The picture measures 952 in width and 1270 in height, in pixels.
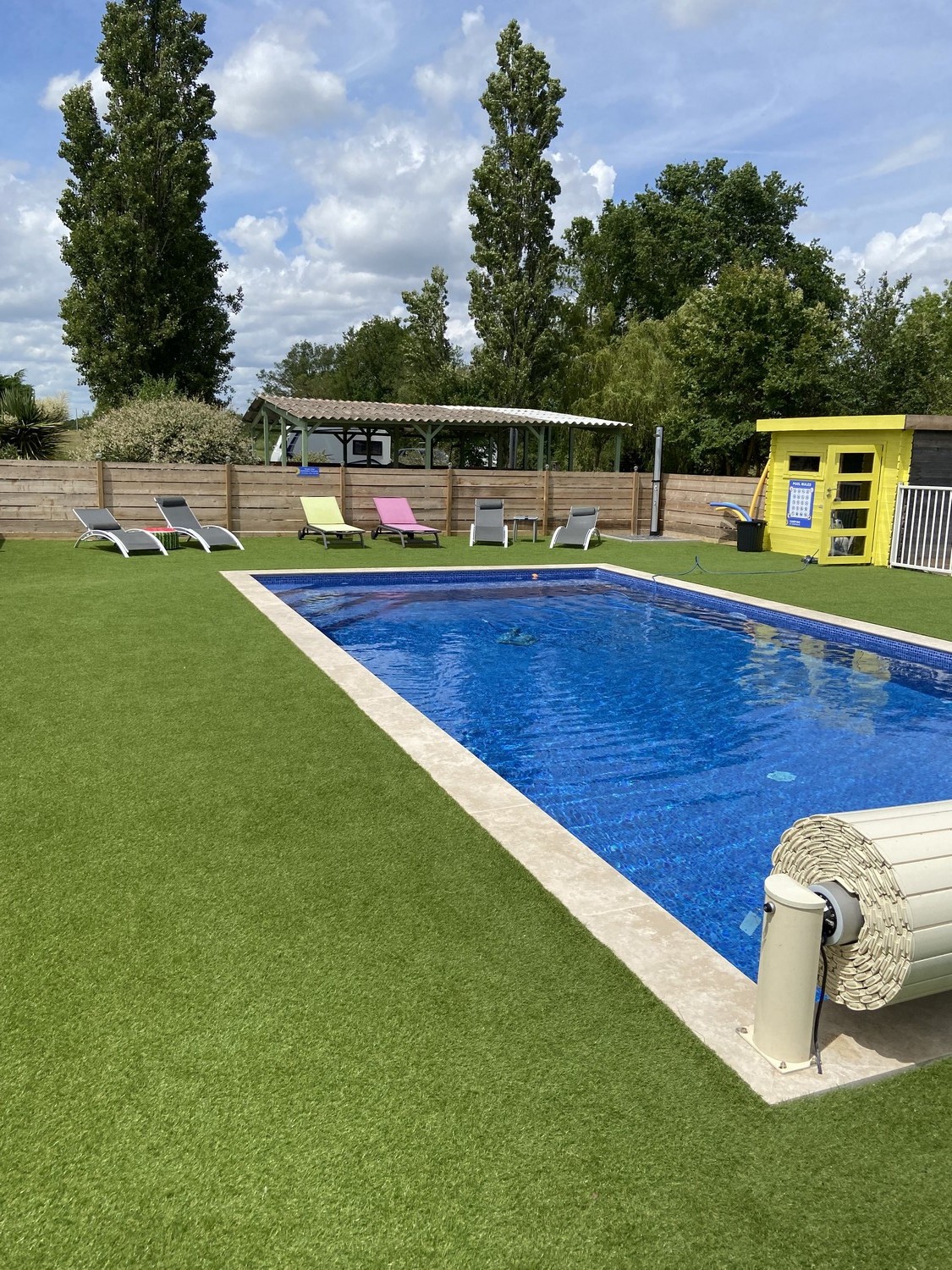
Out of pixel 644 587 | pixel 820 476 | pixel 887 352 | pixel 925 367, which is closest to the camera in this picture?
pixel 644 587

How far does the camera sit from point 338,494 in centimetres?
1814

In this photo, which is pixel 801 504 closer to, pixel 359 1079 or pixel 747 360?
pixel 747 360

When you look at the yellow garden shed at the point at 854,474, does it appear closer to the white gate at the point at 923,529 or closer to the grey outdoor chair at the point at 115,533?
the white gate at the point at 923,529

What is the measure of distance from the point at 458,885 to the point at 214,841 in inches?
45.3

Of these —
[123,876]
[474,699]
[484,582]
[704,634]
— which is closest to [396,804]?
[123,876]

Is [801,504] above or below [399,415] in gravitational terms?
below

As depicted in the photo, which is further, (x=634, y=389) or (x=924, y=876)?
(x=634, y=389)

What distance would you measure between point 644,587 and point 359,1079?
11627 millimetres

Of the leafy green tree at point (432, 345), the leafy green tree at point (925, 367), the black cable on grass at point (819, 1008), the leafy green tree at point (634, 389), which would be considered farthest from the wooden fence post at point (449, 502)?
the leafy green tree at point (432, 345)

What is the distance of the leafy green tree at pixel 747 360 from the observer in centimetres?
2298

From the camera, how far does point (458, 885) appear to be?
361 cm

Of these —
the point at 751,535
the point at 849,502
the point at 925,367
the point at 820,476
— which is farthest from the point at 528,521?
the point at 925,367

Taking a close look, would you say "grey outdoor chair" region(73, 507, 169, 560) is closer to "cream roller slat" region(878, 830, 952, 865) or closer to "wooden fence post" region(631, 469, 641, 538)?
"wooden fence post" region(631, 469, 641, 538)

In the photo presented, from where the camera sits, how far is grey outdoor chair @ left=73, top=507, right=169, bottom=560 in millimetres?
14555
